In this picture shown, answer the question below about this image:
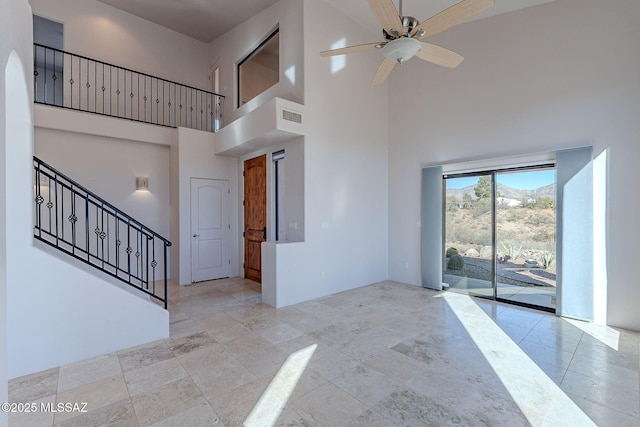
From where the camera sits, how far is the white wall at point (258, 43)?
15.7 feet

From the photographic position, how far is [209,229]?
6.31 metres

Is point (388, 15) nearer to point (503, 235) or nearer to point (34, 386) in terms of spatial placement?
point (503, 235)

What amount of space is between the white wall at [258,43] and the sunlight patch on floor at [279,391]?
3.80m

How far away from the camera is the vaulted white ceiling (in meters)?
4.68

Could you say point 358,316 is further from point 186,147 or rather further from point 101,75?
point 101,75

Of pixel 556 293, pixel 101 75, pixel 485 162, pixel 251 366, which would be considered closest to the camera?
pixel 251 366

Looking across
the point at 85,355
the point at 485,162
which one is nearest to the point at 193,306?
the point at 85,355

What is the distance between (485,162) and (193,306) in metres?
5.40

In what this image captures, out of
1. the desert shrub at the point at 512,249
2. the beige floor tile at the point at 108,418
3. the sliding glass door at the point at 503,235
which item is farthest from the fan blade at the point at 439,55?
the beige floor tile at the point at 108,418

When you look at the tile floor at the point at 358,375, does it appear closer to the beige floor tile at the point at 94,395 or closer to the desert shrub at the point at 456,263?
the beige floor tile at the point at 94,395

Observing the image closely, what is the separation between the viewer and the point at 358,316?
13.5ft

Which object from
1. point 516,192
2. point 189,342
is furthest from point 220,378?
→ point 516,192

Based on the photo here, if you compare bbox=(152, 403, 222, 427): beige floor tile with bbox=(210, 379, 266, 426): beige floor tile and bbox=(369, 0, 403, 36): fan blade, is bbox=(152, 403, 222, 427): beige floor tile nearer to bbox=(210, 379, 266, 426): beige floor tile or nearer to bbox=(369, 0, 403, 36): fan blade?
bbox=(210, 379, 266, 426): beige floor tile

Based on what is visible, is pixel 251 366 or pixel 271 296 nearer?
pixel 251 366
